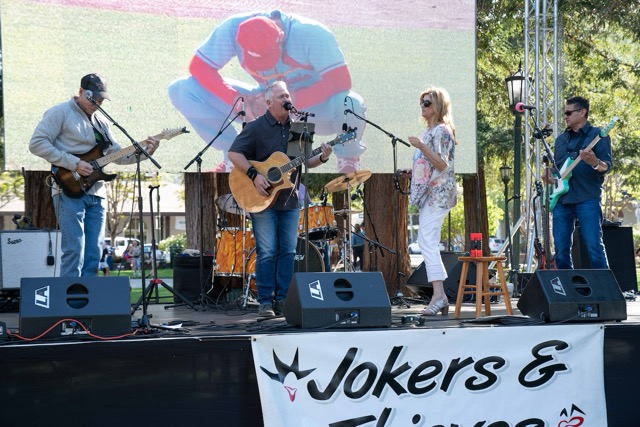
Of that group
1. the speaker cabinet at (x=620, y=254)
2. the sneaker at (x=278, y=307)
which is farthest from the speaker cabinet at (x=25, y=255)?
the speaker cabinet at (x=620, y=254)

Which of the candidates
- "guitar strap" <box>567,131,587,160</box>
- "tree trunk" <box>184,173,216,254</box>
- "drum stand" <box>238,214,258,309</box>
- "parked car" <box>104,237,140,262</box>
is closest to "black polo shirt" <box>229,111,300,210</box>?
"drum stand" <box>238,214,258,309</box>

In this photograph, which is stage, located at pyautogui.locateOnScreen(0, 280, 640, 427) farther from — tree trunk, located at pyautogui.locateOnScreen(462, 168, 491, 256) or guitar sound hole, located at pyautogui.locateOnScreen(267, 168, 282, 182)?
tree trunk, located at pyautogui.locateOnScreen(462, 168, 491, 256)

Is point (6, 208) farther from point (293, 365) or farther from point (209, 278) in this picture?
point (293, 365)

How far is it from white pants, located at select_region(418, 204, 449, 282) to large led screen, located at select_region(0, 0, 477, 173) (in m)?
3.29

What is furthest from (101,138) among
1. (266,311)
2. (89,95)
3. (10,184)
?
(10,184)

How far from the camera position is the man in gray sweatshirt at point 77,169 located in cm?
538

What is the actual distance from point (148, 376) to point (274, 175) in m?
2.11

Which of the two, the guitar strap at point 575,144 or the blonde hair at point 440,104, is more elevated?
the blonde hair at point 440,104

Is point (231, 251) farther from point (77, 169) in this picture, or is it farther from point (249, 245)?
point (77, 169)

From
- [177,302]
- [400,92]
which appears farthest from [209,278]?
[400,92]

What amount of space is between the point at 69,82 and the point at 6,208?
40668 mm

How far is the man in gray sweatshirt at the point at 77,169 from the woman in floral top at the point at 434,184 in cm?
188

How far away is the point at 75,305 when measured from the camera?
423 cm

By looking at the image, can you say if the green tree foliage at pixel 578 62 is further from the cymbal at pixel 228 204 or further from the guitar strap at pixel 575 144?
the cymbal at pixel 228 204
